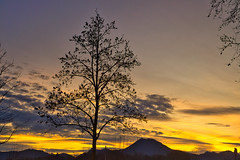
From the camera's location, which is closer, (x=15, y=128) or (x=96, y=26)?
(x=15, y=128)

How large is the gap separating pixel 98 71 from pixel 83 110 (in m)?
2.92

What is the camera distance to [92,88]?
23.4 meters

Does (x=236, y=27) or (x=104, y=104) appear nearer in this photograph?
(x=236, y=27)

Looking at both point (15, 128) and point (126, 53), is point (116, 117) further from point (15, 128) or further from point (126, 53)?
point (15, 128)

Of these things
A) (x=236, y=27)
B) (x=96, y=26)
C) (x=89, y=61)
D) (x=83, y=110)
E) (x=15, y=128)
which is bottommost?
(x=15, y=128)

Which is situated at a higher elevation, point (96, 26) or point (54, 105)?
point (96, 26)

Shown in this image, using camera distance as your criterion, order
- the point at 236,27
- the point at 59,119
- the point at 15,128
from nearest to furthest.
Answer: the point at 236,27 < the point at 15,128 < the point at 59,119

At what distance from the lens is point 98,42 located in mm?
23562

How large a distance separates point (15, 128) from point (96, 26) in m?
9.91

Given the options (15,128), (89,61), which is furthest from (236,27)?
(89,61)

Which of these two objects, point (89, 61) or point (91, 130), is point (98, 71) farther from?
point (91, 130)

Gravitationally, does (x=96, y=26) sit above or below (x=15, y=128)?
above

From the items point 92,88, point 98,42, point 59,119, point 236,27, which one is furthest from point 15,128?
point 236,27

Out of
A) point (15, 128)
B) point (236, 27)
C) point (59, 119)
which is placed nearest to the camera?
point (236, 27)
